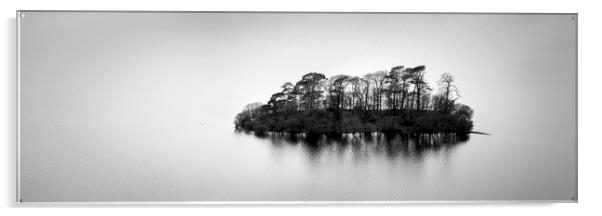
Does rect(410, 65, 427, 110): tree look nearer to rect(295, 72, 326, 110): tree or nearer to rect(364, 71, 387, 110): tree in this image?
rect(364, 71, 387, 110): tree

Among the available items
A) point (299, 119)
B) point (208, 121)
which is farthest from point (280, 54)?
point (208, 121)

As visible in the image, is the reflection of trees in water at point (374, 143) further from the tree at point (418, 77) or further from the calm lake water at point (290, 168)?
the tree at point (418, 77)

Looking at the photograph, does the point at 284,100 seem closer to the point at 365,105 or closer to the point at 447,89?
the point at 365,105

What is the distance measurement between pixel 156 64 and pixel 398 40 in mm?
1167

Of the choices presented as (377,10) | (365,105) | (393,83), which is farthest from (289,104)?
(377,10)

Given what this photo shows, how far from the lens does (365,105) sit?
219cm

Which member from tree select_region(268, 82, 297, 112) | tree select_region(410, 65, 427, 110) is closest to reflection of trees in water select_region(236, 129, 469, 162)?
tree select_region(268, 82, 297, 112)

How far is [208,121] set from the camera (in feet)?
7.11

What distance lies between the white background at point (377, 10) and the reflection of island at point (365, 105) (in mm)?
355

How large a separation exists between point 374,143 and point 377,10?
65 cm

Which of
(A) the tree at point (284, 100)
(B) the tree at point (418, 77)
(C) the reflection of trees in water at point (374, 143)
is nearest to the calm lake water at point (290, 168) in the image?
(C) the reflection of trees in water at point (374, 143)

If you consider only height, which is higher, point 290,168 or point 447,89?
point 447,89

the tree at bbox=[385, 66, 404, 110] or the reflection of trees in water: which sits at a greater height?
the tree at bbox=[385, 66, 404, 110]

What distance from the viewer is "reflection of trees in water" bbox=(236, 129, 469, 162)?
2189 millimetres
